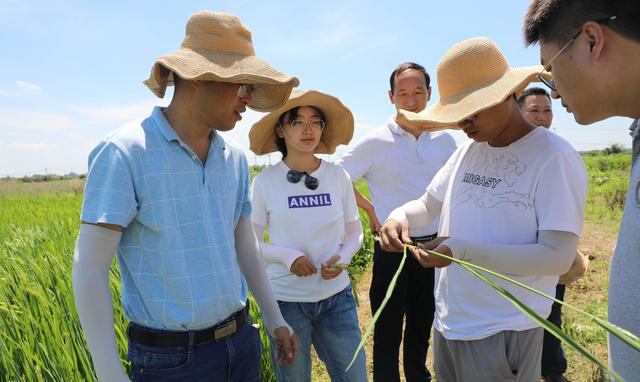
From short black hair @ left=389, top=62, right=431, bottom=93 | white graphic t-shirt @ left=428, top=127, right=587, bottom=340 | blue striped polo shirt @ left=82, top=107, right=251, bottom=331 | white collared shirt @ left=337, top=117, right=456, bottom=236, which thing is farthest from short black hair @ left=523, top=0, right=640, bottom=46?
short black hair @ left=389, top=62, right=431, bottom=93

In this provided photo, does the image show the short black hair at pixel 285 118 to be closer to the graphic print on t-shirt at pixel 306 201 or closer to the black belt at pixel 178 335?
the graphic print on t-shirt at pixel 306 201

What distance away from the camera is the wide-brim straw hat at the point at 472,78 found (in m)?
1.51

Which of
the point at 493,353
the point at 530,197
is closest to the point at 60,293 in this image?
the point at 493,353

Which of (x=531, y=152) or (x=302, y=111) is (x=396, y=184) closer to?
(x=302, y=111)

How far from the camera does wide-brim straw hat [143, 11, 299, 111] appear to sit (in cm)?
131

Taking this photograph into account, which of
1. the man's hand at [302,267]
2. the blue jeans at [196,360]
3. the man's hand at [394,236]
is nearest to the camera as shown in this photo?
the blue jeans at [196,360]

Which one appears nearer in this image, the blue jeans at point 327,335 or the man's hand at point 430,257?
the man's hand at point 430,257

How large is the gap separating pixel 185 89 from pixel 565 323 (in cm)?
377

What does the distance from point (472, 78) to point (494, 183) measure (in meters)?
0.40

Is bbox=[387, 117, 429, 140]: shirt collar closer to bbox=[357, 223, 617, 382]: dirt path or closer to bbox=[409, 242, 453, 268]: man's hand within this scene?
bbox=[409, 242, 453, 268]: man's hand

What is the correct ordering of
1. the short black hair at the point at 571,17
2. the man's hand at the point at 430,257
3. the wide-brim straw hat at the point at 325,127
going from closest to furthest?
the short black hair at the point at 571,17 → the man's hand at the point at 430,257 → the wide-brim straw hat at the point at 325,127

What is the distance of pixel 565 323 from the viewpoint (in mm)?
3738

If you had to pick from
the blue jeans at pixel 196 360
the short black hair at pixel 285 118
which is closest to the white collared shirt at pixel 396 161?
the short black hair at pixel 285 118

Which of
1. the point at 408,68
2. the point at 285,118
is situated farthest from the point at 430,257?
the point at 408,68
